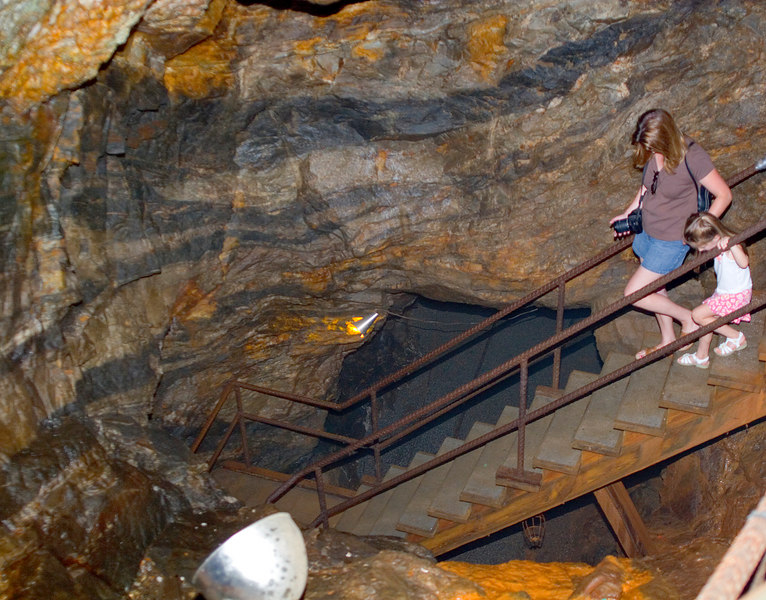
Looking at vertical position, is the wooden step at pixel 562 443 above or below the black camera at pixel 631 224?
below

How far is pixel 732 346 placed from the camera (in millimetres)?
4566

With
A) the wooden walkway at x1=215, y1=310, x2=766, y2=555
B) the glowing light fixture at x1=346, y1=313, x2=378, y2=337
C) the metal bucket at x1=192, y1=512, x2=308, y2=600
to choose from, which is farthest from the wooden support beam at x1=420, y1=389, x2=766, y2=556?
the metal bucket at x1=192, y1=512, x2=308, y2=600

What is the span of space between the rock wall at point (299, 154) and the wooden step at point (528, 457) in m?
1.15

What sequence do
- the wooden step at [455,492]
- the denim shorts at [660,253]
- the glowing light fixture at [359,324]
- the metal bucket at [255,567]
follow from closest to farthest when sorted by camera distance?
the metal bucket at [255,567] < the denim shorts at [660,253] < the wooden step at [455,492] < the glowing light fixture at [359,324]

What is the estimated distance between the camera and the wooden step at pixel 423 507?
5.41 metres

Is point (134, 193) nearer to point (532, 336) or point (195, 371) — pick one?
point (195, 371)

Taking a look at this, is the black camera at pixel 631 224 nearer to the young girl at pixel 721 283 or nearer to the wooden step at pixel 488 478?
the young girl at pixel 721 283

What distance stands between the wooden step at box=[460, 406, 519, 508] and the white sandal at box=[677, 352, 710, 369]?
1531mm

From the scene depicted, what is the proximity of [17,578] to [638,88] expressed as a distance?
5.17 m

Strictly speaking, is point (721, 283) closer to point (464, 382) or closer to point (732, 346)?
point (732, 346)

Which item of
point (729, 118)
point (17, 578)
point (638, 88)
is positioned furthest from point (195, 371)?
point (729, 118)

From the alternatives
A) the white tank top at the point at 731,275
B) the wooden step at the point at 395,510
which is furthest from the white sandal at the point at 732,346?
the wooden step at the point at 395,510

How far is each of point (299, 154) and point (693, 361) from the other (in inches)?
140

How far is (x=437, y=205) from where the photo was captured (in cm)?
588
